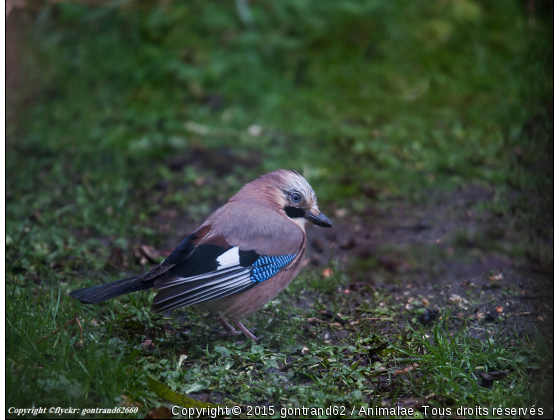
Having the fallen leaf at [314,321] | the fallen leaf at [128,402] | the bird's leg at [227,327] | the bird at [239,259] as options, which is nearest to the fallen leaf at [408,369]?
the fallen leaf at [314,321]

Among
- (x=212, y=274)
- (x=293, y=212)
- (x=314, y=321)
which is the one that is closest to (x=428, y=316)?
(x=314, y=321)

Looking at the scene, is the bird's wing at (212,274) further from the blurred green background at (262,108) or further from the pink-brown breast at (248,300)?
the blurred green background at (262,108)

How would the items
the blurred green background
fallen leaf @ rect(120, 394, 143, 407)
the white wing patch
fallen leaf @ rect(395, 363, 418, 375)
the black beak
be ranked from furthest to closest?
the blurred green background
the black beak
the white wing patch
fallen leaf @ rect(395, 363, 418, 375)
fallen leaf @ rect(120, 394, 143, 407)

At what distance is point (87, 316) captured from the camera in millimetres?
3619

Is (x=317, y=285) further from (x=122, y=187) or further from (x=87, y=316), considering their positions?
(x=122, y=187)

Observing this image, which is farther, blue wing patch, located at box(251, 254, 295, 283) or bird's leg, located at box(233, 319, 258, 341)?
bird's leg, located at box(233, 319, 258, 341)

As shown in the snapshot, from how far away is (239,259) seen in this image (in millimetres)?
3461

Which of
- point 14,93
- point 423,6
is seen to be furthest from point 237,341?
point 423,6

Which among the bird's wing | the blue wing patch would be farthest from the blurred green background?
the blue wing patch

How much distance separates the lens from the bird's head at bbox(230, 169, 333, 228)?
3840 mm

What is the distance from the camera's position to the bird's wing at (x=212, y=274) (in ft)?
10.7

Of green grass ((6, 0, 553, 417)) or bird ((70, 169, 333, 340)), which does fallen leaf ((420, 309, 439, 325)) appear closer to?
green grass ((6, 0, 553, 417))

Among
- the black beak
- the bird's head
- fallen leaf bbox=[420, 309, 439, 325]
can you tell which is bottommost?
fallen leaf bbox=[420, 309, 439, 325]

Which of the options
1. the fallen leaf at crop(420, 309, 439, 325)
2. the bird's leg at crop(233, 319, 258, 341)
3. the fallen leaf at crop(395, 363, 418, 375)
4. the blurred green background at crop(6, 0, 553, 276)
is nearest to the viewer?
the fallen leaf at crop(395, 363, 418, 375)
